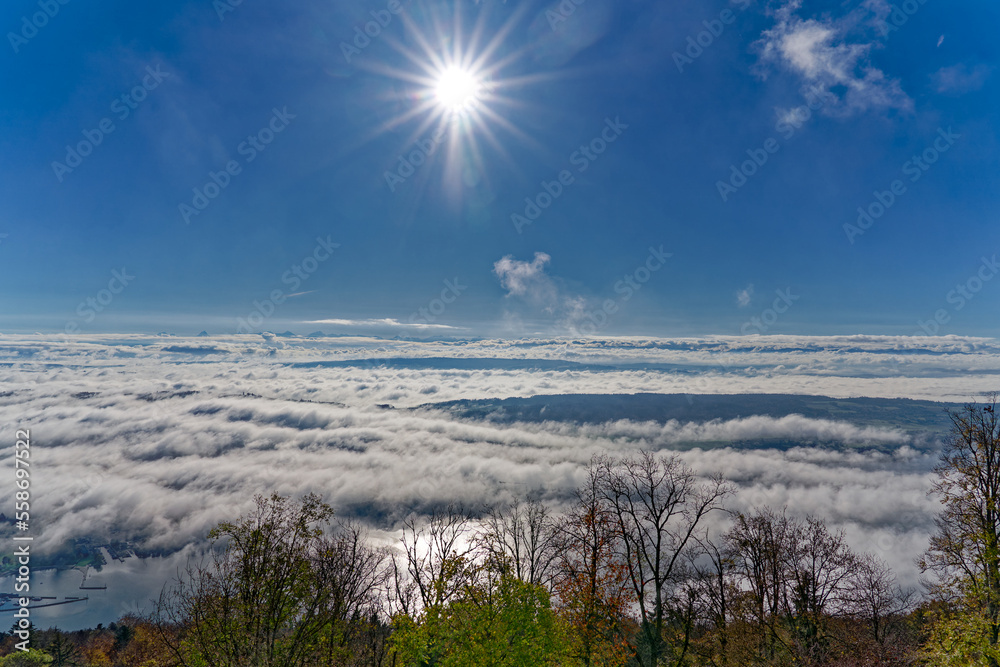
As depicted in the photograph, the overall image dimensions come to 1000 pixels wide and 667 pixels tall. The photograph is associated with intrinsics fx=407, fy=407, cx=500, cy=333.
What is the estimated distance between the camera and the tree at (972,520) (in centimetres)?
2278

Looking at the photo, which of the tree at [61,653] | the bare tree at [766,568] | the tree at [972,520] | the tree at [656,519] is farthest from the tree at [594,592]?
the tree at [61,653]

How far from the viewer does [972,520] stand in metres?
24.8

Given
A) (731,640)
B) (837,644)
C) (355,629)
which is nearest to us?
(355,629)

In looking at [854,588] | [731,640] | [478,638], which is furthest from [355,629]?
[854,588]

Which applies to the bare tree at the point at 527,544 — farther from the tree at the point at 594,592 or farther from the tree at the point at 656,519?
the tree at the point at 656,519

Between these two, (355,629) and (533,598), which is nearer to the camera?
(533,598)

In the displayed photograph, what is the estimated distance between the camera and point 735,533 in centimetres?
4062

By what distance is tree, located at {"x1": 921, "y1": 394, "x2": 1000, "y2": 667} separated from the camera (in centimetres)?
2278

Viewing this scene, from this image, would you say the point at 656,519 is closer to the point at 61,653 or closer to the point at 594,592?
the point at 594,592

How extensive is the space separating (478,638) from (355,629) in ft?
64.3

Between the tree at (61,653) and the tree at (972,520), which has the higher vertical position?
the tree at (972,520)

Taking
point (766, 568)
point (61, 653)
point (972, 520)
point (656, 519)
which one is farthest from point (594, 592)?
point (61, 653)

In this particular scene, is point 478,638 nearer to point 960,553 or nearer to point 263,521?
point 263,521

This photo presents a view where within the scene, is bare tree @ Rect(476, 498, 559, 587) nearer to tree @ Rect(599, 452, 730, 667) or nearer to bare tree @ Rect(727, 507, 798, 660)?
tree @ Rect(599, 452, 730, 667)
